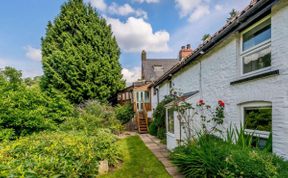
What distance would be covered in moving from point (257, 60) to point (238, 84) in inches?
30.9

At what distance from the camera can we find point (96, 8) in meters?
19.5

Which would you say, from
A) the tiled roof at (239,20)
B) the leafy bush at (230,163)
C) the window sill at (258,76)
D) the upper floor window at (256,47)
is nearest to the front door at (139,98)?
the tiled roof at (239,20)

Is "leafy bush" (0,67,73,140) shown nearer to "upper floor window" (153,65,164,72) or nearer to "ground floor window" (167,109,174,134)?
"ground floor window" (167,109,174,134)

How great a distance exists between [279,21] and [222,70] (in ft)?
7.41

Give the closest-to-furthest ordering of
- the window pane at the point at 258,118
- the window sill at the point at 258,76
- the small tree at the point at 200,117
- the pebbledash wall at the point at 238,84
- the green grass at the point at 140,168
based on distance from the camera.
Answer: the pebbledash wall at the point at 238,84 → the window sill at the point at 258,76 → the window pane at the point at 258,118 → the green grass at the point at 140,168 → the small tree at the point at 200,117

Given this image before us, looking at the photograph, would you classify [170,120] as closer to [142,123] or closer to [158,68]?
[142,123]

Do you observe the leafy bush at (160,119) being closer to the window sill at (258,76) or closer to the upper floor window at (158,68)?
the window sill at (258,76)

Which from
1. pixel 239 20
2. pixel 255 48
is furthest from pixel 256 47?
pixel 239 20

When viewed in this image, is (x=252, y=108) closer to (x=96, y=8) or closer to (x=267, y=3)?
(x=267, y=3)

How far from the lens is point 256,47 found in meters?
4.55

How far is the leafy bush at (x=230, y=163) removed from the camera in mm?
3075

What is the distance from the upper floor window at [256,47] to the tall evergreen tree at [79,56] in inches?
563

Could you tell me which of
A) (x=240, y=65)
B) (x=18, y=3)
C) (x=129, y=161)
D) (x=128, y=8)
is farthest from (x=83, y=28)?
Answer: (x=240, y=65)

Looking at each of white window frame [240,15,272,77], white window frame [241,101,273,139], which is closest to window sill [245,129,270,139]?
white window frame [241,101,273,139]
